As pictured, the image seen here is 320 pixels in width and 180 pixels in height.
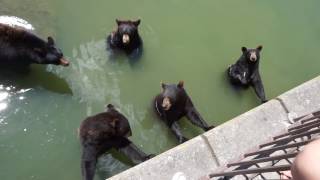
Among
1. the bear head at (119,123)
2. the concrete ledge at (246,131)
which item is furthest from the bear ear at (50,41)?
the concrete ledge at (246,131)

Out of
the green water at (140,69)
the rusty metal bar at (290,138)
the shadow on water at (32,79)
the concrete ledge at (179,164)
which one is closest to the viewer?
the rusty metal bar at (290,138)

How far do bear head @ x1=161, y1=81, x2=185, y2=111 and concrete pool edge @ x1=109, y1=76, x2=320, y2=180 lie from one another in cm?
90

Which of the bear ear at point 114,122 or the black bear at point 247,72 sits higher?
the black bear at point 247,72

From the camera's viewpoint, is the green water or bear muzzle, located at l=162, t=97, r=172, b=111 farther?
bear muzzle, located at l=162, t=97, r=172, b=111

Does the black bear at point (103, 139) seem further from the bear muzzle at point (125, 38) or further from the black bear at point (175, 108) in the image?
the bear muzzle at point (125, 38)

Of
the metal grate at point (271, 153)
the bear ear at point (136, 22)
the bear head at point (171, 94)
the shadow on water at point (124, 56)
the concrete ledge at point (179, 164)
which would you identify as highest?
the bear ear at point (136, 22)

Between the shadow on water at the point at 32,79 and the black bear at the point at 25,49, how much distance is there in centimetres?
15

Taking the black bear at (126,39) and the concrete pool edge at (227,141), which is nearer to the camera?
the concrete pool edge at (227,141)

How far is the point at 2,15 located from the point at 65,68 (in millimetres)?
1292

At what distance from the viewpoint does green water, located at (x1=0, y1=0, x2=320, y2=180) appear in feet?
20.5

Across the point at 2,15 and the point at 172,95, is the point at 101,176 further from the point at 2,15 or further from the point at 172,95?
the point at 2,15

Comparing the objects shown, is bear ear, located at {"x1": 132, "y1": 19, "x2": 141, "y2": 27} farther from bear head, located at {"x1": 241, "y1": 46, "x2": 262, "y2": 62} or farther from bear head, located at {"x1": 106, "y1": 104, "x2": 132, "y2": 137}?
bear head, located at {"x1": 241, "y1": 46, "x2": 262, "y2": 62}

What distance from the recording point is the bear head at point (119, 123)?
6.06 metres

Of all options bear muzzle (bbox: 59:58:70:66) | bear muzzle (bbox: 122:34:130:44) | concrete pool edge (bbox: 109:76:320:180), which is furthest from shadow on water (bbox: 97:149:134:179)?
bear muzzle (bbox: 122:34:130:44)
